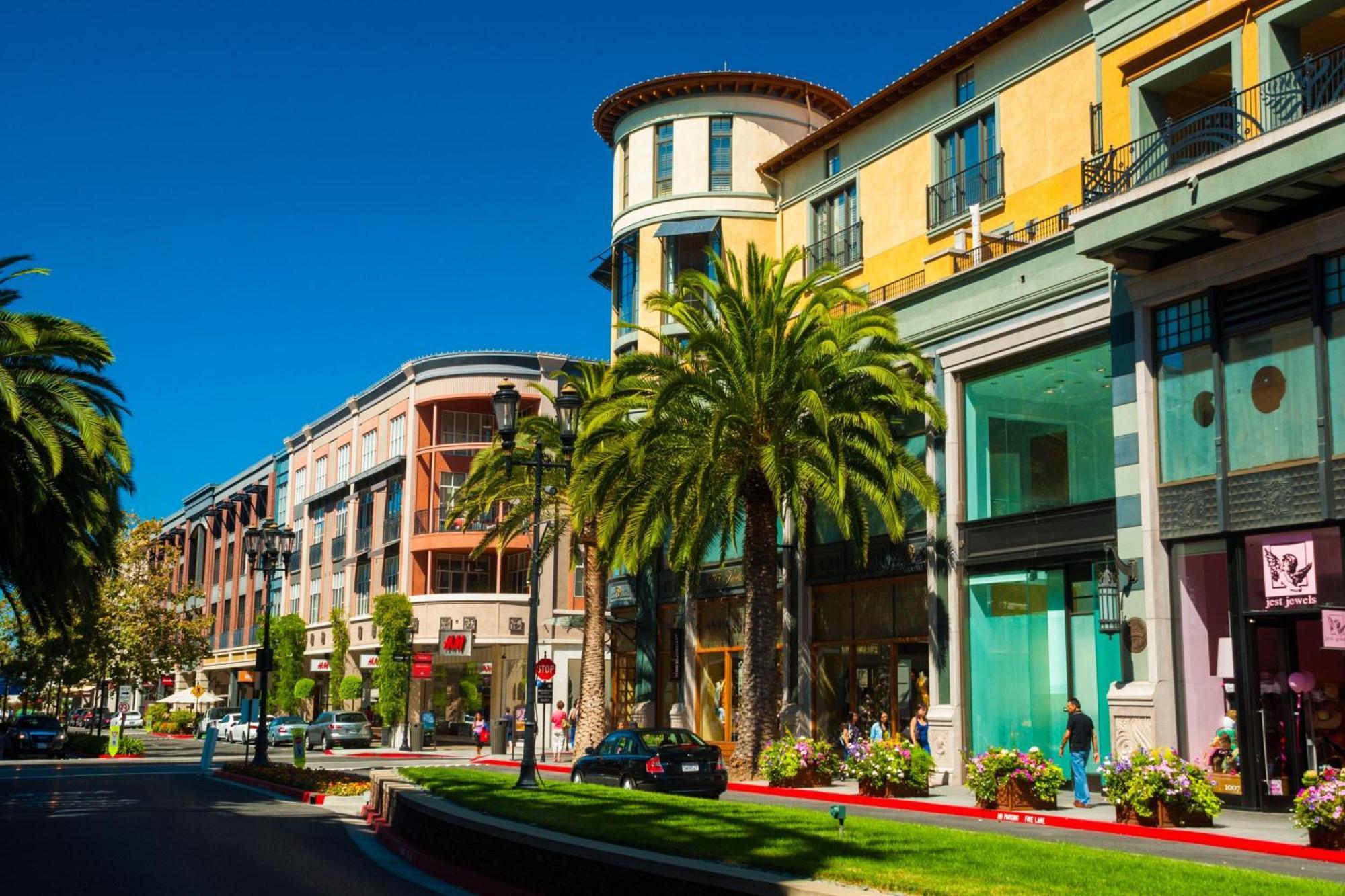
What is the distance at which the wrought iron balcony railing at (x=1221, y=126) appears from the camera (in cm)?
2130

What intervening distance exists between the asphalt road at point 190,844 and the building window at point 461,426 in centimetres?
3391

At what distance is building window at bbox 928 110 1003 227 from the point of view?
32.8m

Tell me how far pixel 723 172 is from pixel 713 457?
1731 cm

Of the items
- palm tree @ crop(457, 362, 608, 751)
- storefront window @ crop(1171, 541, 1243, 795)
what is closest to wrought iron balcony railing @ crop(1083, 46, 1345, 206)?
storefront window @ crop(1171, 541, 1243, 795)

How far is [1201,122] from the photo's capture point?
24.6 meters

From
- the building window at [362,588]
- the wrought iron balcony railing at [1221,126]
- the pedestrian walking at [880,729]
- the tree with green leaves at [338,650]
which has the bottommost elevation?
the pedestrian walking at [880,729]

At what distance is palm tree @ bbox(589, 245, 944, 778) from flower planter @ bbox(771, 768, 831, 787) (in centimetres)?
240

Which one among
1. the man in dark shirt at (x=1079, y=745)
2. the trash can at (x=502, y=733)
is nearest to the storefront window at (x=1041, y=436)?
the man in dark shirt at (x=1079, y=745)

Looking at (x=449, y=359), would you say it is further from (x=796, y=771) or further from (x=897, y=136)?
(x=796, y=771)

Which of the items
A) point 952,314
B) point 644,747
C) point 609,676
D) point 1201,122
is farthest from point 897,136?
point 609,676

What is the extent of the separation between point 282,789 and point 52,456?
8.74 metres

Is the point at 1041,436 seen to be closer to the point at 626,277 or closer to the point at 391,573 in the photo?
the point at 626,277

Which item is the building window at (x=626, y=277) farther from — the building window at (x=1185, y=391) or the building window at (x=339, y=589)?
the building window at (x=339, y=589)

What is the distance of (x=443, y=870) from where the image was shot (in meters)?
14.7
